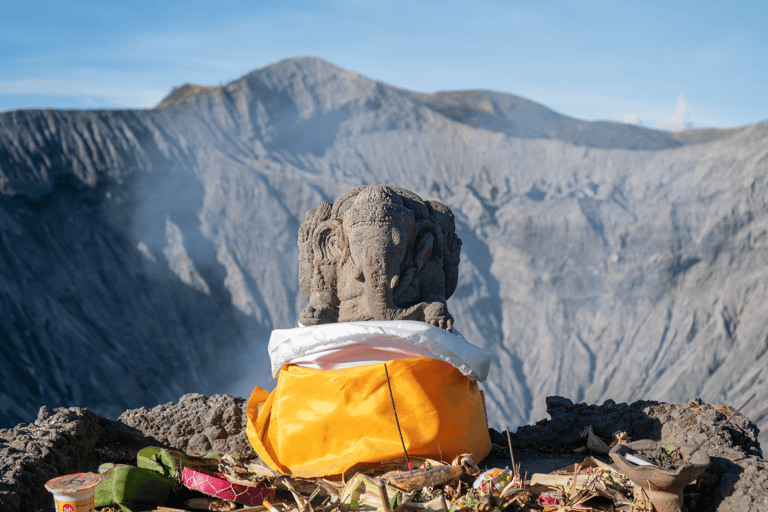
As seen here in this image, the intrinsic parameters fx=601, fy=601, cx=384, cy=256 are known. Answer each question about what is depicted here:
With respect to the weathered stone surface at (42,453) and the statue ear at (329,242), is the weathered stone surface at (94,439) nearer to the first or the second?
the weathered stone surface at (42,453)

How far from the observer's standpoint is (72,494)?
289cm

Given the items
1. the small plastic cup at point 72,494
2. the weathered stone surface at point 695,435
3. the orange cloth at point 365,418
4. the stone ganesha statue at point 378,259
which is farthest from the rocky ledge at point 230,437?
the stone ganesha statue at point 378,259

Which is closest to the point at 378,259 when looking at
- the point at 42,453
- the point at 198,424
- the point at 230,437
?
the point at 230,437

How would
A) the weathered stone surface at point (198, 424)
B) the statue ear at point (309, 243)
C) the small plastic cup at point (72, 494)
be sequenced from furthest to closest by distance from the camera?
1. the weathered stone surface at point (198, 424)
2. the statue ear at point (309, 243)
3. the small plastic cup at point (72, 494)

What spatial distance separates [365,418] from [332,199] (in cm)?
1647

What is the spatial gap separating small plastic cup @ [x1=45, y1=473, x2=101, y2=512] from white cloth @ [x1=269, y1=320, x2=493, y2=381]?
58.9 inches

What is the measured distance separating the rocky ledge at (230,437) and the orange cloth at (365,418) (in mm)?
1274

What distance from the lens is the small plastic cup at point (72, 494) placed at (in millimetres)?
2889

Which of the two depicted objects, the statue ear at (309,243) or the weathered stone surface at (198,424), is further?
the weathered stone surface at (198,424)

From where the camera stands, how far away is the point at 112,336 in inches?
638

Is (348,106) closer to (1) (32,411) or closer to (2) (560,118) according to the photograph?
(2) (560,118)

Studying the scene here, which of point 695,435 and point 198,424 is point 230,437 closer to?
point 198,424

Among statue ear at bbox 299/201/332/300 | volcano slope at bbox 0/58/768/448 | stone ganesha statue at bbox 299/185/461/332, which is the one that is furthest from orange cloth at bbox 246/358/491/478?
volcano slope at bbox 0/58/768/448

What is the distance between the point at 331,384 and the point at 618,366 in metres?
16.8
